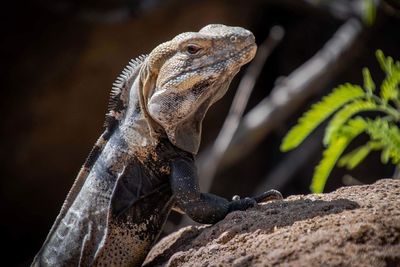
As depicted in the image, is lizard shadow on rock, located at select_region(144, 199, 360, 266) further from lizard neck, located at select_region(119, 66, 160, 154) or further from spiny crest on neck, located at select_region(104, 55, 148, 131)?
spiny crest on neck, located at select_region(104, 55, 148, 131)

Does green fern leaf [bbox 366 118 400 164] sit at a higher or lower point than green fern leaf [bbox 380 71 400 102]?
lower

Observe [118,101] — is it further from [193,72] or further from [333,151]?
[333,151]

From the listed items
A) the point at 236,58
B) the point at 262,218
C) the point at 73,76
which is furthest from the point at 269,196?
the point at 73,76

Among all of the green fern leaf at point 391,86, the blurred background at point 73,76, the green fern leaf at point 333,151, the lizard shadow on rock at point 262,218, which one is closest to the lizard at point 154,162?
the lizard shadow on rock at point 262,218

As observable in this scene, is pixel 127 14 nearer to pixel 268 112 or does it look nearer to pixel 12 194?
pixel 268 112

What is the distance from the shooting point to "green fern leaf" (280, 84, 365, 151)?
380 centimetres

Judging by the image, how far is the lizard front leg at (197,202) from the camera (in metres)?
3.33

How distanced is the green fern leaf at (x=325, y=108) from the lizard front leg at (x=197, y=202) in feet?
2.50

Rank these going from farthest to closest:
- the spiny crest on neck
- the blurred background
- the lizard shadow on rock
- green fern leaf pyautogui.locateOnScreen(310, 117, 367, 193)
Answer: the blurred background → green fern leaf pyautogui.locateOnScreen(310, 117, 367, 193) → the spiny crest on neck → the lizard shadow on rock

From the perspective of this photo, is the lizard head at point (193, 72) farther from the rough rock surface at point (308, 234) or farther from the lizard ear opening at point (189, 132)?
the rough rock surface at point (308, 234)

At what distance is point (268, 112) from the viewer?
21.6 feet

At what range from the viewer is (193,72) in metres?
3.36

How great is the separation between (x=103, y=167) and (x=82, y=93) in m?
4.98

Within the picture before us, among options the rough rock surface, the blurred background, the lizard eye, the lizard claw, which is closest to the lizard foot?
the lizard claw
